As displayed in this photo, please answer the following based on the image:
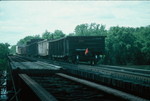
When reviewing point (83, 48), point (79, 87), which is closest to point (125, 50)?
point (83, 48)

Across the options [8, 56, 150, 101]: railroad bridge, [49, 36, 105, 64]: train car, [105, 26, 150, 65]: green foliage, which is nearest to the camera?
[8, 56, 150, 101]: railroad bridge

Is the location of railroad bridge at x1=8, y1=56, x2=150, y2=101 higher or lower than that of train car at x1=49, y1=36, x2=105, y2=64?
lower

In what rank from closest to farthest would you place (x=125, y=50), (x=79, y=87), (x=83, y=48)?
(x=79, y=87)
(x=83, y=48)
(x=125, y=50)

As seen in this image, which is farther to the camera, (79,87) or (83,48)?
(83,48)

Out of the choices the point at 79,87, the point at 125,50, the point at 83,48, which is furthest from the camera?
the point at 125,50

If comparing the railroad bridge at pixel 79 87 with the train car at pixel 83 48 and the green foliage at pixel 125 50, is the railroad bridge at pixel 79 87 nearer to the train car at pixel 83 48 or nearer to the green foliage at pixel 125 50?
the train car at pixel 83 48

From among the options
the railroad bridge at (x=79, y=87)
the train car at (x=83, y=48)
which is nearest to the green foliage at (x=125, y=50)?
the train car at (x=83, y=48)

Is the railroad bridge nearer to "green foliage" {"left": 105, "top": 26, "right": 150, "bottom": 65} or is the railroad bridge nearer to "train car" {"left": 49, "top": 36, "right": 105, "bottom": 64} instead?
"train car" {"left": 49, "top": 36, "right": 105, "bottom": 64}

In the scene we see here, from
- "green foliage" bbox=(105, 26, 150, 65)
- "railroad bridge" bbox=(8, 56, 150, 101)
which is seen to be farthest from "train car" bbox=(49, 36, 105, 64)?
"green foliage" bbox=(105, 26, 150, 65)

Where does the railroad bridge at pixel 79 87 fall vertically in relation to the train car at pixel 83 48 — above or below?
below

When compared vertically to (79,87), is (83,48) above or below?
above

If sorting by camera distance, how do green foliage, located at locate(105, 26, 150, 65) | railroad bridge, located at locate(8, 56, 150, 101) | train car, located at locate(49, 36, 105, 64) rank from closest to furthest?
railroad bridge, located at locate(8, 56, 150, 101), train car, located at locate(49, 36, 105, 64), green foliage, located at locate(105, 26, 150, 65)

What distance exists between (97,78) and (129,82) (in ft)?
10.3

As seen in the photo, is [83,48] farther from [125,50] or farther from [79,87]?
[125,50]
